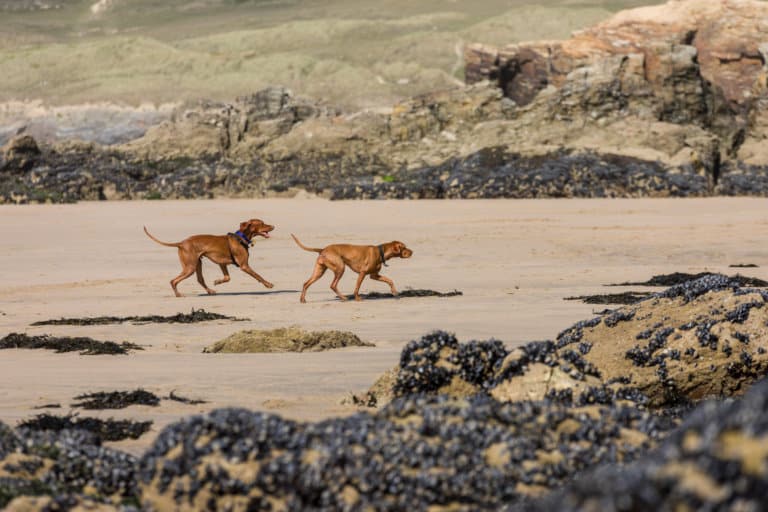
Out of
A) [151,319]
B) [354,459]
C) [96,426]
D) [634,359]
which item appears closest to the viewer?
[354,459]

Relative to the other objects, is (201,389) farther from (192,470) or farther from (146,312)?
(146,312)

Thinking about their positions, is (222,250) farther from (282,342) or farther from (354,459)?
(354,459)

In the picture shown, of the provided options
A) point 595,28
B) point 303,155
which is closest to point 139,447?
point 303,155

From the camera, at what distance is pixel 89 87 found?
298 ft

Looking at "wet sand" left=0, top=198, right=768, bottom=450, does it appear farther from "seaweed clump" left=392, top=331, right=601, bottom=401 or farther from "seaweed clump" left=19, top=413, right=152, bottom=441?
"seaweed clump" left=392, top=331, right=601, bottom=401

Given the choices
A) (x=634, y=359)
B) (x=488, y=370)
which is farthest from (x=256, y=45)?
(x=488, y=370)

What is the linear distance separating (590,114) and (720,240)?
18286 mm

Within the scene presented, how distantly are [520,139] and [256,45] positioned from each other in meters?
94.1

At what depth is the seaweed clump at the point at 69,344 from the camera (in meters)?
9.68

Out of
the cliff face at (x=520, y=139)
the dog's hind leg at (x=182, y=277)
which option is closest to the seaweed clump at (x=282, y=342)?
the dog's hind leg at (x=182, y=277)

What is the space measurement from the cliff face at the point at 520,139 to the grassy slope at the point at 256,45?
36905 millimetres

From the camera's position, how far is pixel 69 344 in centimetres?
1002

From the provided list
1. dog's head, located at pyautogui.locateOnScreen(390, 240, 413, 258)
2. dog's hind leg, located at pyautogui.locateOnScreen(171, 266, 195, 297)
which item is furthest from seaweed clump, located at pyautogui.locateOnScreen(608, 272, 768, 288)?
dog's hind leg, located at pyautogui.locateOnScreen(171, 266, 195, 297)

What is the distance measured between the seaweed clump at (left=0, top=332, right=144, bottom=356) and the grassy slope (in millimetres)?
71382
